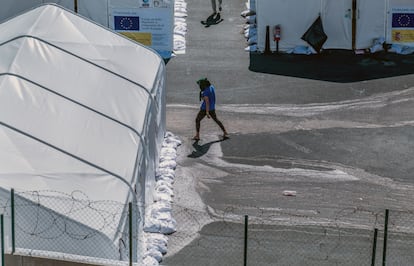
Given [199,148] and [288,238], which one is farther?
[199,148]

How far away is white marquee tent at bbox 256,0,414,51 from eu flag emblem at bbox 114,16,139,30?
3299mm

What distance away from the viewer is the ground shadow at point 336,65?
86.0ft

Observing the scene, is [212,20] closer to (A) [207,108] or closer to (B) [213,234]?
(A) [207,108]

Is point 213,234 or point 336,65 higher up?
point 336,65

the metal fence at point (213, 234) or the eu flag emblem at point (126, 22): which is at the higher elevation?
the eu flag emblem at point (126, 22)

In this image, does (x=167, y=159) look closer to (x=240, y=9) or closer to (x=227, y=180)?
(x=227, y=180)

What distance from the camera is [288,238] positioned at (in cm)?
1703

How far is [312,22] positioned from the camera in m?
27.8

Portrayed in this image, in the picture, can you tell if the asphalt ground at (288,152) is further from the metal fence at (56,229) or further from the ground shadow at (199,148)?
the metal fence at (56,229)

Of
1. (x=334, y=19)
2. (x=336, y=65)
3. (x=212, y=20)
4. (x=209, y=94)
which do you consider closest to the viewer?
(x=209, y=94)

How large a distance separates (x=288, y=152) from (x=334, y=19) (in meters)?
7.57

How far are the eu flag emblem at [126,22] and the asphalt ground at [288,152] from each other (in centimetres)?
164

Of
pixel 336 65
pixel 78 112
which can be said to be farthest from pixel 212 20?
pixel 78 112

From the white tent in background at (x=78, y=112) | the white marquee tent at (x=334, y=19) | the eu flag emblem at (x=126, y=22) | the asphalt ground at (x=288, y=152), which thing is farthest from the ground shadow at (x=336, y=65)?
the white tent in background at (x=78, y=112)
